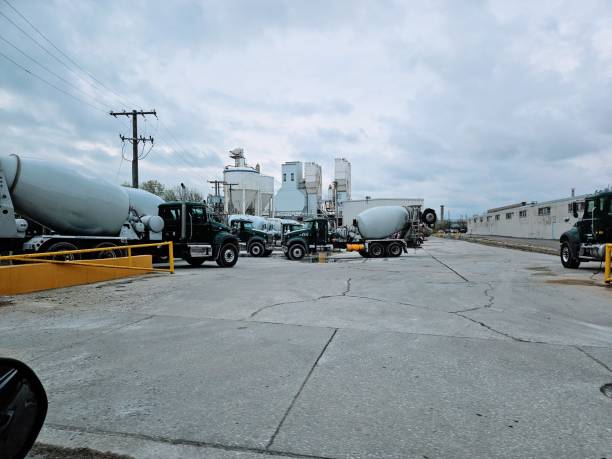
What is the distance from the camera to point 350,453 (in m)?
2.60

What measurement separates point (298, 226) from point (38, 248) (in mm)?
20552

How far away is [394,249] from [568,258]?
11.0 meters

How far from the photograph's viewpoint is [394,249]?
82.1 feet

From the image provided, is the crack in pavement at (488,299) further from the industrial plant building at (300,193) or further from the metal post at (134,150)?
the industrial plant building at (300,193)

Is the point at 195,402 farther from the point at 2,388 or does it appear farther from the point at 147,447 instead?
the point at 2,388

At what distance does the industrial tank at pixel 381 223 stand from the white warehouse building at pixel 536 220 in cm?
1344

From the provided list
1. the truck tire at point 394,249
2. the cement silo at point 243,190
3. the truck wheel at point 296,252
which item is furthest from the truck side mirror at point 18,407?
the cement silo at point 243,190

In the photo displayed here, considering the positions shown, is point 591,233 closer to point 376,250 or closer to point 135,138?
point 376,250

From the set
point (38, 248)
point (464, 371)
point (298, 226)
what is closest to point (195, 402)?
point (464, 371)

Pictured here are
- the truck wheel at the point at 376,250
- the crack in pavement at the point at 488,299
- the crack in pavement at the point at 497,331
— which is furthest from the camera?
the truck wheel at the point at 376,250

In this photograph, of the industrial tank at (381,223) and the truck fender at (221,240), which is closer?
the truck fender at (221,240)

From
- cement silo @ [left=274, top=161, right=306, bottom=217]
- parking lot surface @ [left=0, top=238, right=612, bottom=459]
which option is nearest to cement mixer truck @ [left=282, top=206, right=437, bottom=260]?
parking lot surface @ [left=0, top=238, right=612, bottom=459]

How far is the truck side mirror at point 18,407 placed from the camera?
6.14 ft

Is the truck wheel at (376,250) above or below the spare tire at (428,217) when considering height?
below
